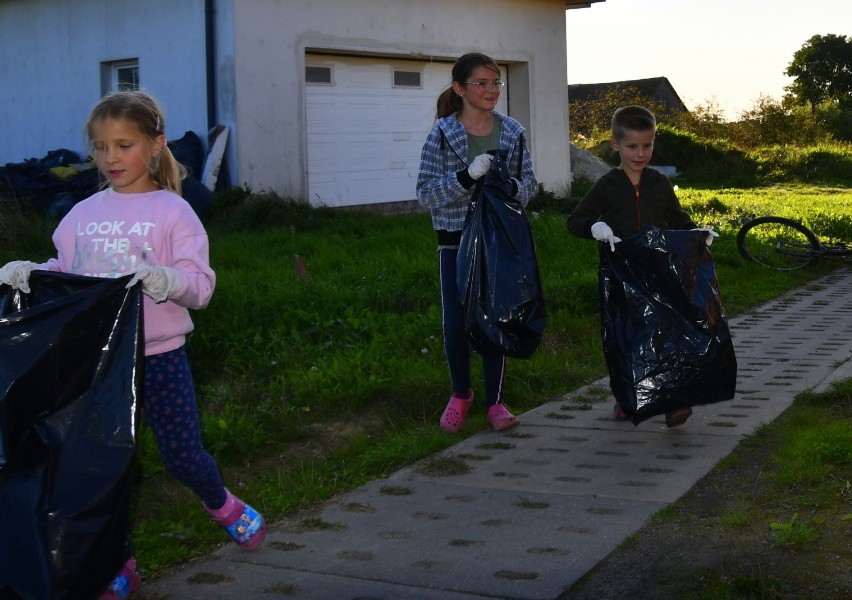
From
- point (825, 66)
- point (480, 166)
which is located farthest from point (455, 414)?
point (825, 66)

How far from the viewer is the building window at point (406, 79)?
15.4m

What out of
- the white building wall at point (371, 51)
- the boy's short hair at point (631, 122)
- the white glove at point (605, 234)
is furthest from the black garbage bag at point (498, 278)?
the white building wall at point (371, 51)

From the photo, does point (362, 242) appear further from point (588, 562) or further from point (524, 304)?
point (588, 562)

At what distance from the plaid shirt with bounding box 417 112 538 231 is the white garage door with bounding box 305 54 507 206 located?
8682 mm

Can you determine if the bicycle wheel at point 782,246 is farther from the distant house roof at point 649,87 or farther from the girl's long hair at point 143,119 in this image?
the distant house roof at point 649,87

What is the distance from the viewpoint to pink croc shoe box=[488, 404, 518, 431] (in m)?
5.65

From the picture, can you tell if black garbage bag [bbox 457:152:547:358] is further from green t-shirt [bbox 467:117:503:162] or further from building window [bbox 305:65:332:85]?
building window [bbox 305:65:332:85]

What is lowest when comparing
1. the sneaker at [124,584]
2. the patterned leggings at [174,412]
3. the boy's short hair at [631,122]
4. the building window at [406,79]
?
the sneaker at [124,584]

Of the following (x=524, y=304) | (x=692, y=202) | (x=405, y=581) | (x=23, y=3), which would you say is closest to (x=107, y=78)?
(x=23, y=3)

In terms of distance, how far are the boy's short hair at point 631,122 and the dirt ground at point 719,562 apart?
6.41 ft

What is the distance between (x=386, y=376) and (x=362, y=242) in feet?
16.1

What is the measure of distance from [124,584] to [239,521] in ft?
1.61

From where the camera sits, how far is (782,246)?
466 inches

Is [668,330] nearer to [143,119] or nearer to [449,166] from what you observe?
[449,166]
